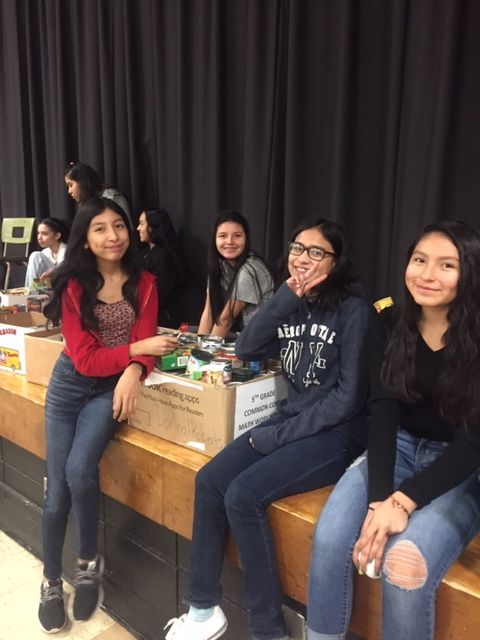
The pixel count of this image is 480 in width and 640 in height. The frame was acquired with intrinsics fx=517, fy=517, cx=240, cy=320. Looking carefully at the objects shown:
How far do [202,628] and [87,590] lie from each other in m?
0.48

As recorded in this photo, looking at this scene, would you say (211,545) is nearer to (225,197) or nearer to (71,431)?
(71,431)

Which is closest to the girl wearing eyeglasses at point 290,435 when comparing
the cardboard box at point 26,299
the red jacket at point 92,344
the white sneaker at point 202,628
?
the white sneaker at point 202,628

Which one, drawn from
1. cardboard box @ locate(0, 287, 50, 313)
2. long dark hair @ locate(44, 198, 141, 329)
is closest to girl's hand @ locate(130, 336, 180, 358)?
long dark hair @ locate(44, 198, 141, 329)

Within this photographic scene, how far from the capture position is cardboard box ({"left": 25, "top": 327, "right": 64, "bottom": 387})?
6.08ft

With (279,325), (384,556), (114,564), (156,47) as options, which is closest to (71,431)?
(114,564)

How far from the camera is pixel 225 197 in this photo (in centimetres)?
276

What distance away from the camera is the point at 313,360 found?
1.37m

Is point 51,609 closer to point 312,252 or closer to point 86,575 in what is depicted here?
point 86,575

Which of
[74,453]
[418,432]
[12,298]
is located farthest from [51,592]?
[12,298]

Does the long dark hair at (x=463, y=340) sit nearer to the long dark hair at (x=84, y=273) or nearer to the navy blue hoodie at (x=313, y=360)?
the navy blue hoodie at (x=313, y=360)

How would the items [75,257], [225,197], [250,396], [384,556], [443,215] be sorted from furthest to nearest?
[225,197]
[443,215]
[75,257]
[250,396]
[384,556]

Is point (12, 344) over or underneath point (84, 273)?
underneath

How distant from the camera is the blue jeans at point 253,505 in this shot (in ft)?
3.73

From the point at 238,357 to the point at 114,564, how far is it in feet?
2.55
